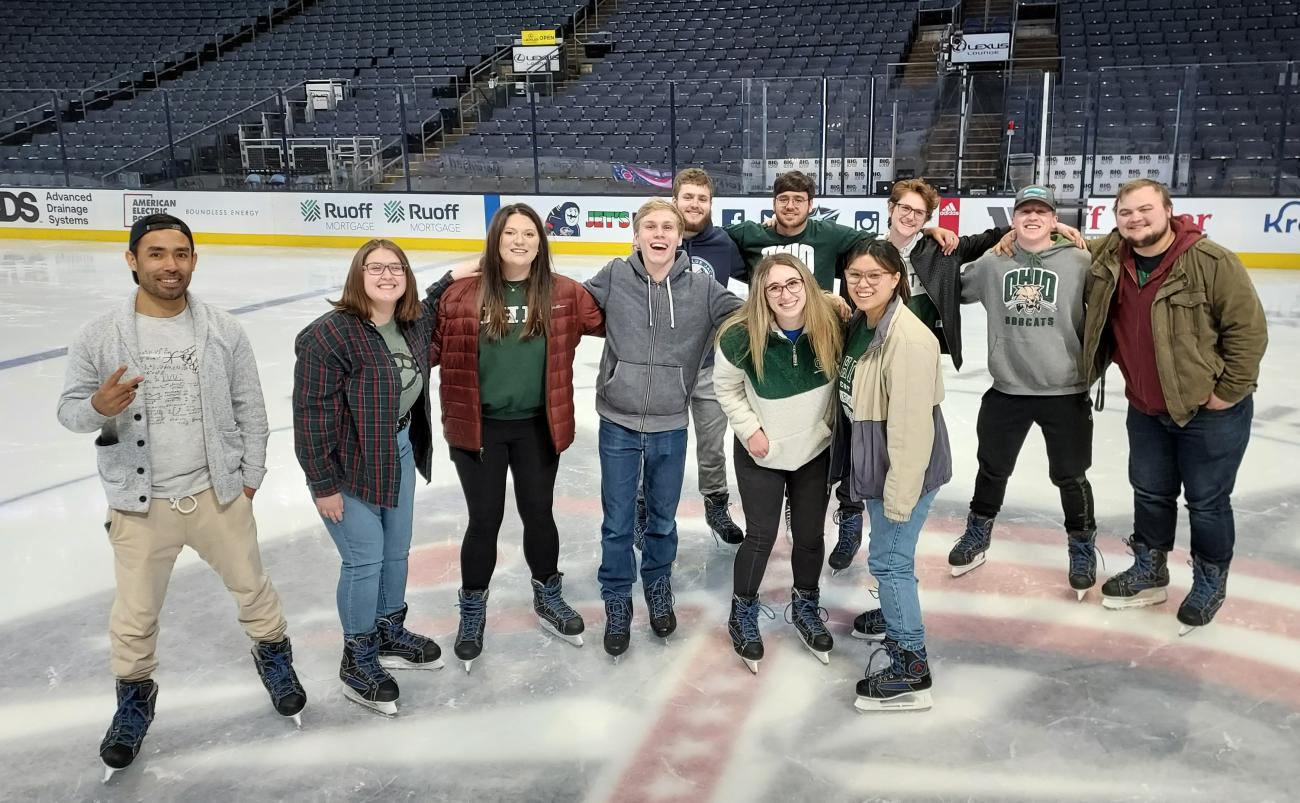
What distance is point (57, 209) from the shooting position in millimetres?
15648

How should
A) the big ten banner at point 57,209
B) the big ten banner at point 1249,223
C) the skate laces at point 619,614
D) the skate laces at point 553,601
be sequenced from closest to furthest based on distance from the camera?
the skate laces at point 619,614, the skate laces at point 553,601, the big ten banner at point 1249,223, the big ten banner at point 57,209

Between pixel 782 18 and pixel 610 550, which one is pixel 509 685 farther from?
pixel 782 18

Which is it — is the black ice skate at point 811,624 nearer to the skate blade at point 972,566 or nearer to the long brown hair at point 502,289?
the skate blade at point 972,566

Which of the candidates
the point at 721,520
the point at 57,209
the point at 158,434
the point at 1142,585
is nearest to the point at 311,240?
the point at 57,209

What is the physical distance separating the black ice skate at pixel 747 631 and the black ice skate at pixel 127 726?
64.9 inches

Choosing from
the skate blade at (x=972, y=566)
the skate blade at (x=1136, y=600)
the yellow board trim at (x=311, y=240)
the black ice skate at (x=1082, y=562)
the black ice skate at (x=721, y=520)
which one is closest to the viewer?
the skate blade at (x=1136, y=600)

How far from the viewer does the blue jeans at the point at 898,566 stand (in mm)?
2787

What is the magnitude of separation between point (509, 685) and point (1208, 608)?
2.27 metres

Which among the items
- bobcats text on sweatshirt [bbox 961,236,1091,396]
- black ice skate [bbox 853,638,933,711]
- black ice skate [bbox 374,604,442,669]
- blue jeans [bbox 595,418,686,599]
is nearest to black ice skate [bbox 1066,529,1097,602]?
bobcats text on sweatshirt [bbox 961,236,1091,396]

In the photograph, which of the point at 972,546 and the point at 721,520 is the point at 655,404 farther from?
the point at 972,546

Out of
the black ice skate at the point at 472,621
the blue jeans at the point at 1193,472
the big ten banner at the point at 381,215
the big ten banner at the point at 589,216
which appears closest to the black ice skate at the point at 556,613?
the black ice skate at the point at 472,621

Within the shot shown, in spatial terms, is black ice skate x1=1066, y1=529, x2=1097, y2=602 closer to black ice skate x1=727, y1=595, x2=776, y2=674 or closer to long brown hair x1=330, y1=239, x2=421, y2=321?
black ice skate x1=727, y1=595, x2=776, y2=674

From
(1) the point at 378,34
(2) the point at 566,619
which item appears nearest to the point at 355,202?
(1) the point at 378,34

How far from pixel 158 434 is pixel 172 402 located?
3.4 inches
